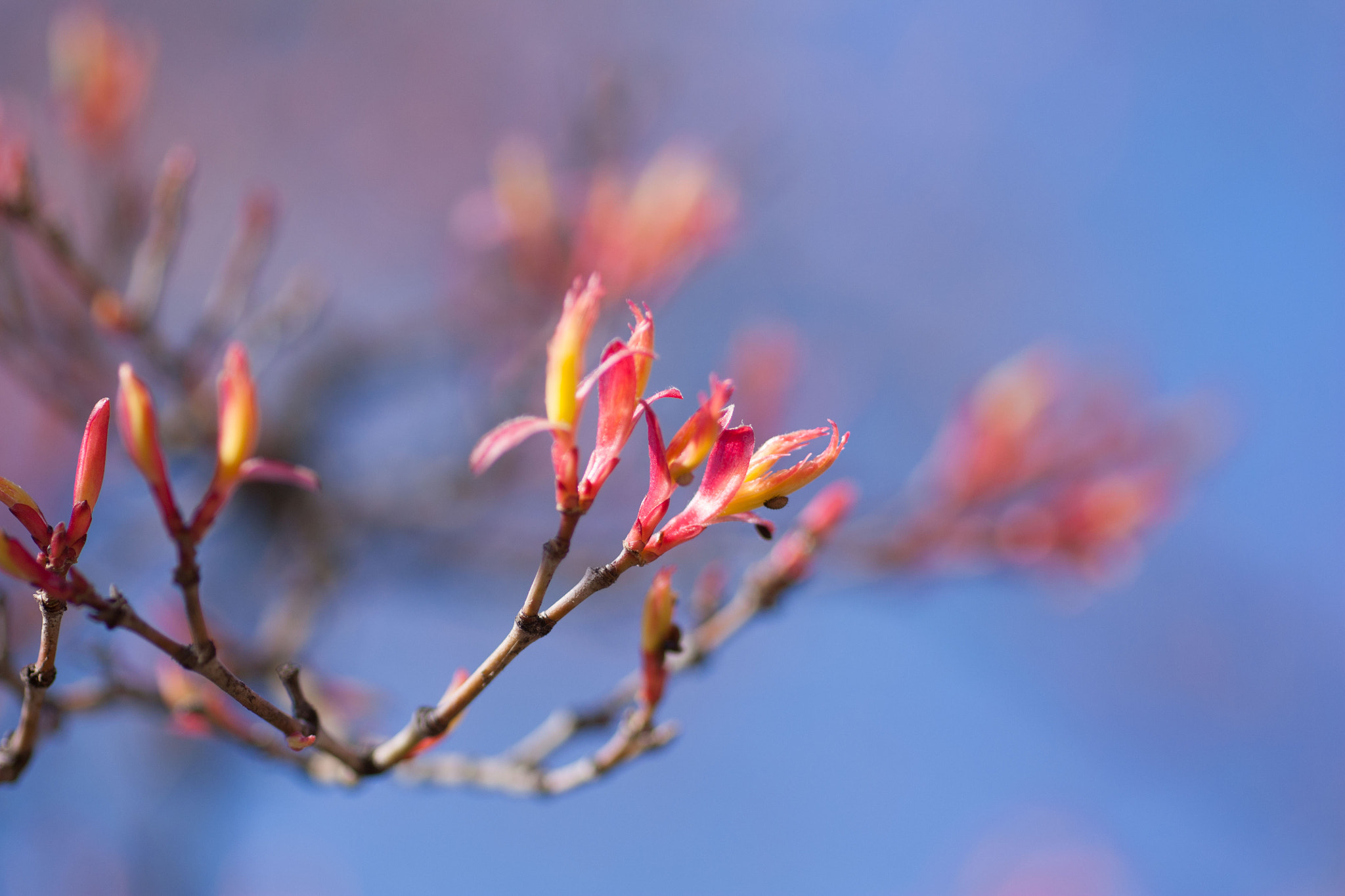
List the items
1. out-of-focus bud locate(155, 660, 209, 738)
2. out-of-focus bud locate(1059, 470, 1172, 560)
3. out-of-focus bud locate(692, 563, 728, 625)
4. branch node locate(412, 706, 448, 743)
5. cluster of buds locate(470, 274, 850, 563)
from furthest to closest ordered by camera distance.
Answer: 1. out-of-focus bud locate(1059, 470, 1172, 560)
2. out-of-focus bud locate(692, 563, 728, 625)
3. out-of-focus bud locate(155, 660, 209, 738)
4. branch node locate(412, 706, 448, 743)
5. cluster of buds locate(470, 274, 850, 563)

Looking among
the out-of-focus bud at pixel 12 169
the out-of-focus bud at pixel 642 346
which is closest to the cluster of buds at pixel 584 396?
the out-of-focus bud at pixel 642 346

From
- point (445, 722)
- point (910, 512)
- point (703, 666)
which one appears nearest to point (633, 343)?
point (445, 722)

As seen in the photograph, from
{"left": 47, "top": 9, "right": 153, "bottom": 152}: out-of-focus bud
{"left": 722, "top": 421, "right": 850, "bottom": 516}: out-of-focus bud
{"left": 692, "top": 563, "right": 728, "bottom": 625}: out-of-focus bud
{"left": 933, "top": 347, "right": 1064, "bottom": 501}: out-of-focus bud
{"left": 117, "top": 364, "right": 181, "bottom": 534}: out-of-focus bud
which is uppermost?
{"left": 47, "top": 9, "right": 153, "bottom": 152}: out-of-focus bud

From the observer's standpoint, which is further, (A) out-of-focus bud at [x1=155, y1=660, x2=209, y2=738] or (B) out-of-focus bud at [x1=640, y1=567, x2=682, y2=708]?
(A) out-of-focus bud at [x1=155, y1=660, x2=209, y2=738]

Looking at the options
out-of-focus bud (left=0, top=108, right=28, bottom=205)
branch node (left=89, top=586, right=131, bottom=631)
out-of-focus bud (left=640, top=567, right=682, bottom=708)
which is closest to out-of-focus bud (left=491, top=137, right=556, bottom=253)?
out-of-focus bud (left=0, top=108, right=28, bottom=205)

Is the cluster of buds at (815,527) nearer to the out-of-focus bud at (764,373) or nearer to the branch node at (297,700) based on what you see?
the branch node at (297,700)

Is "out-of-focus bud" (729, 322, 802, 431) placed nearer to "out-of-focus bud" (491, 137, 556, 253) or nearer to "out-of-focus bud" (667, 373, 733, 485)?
"out-of-focus bud" (491, 137, 556, 253)

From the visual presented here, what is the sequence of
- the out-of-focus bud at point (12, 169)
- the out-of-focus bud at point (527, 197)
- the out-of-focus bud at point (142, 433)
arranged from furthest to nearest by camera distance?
the out-of-focus bud at point (527, 197)
the out-of-focus bud at point (12, 169)
the out-of-focus bud at point (142, 433)
